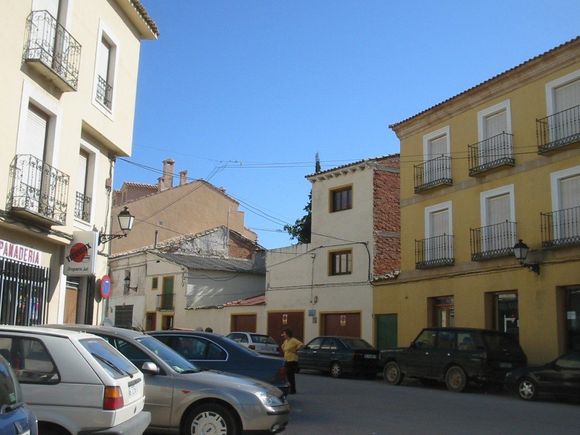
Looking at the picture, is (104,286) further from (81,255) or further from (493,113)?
(493,113)

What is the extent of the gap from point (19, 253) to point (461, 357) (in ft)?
39.1

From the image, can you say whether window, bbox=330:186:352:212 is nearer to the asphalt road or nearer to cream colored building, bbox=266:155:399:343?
cream colored building, bbox=266:155:399:343

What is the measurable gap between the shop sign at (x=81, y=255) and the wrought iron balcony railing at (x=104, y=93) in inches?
144

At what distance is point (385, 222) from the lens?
101ft

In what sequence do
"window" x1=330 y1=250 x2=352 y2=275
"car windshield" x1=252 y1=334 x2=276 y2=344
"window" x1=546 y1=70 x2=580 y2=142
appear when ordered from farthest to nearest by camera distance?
"window" x1=330 y1=250 x2=352 y2=275
"car windshield" x1=252 y1=334 x2=276 y2=344
"window" x1=546 y1=70 x2=580 y2=142

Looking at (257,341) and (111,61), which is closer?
(111,61)

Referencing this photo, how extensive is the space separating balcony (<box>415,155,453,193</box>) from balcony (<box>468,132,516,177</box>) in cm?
131

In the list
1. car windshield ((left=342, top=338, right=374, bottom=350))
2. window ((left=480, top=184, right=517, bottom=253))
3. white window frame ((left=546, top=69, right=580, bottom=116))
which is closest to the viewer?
white window frame ((left=546, top=69, right=580, bottom=116))

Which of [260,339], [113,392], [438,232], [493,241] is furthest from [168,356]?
[438,232]

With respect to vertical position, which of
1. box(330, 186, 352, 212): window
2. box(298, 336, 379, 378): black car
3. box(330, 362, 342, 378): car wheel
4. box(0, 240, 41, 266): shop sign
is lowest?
box(330, 362, 342, 378): car wheel

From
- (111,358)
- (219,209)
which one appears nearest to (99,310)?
(111,358)

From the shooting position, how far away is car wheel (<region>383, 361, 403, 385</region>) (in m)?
20.6

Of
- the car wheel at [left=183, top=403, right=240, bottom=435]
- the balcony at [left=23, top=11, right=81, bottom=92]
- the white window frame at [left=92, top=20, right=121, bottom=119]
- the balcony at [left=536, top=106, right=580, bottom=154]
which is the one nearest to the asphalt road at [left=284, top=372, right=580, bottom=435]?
the car wheel at [left=183, top=403, right=240, bottom=435]

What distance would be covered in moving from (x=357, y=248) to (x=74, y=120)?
17976mm
